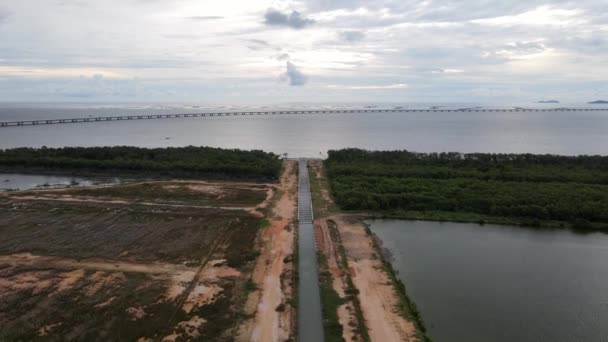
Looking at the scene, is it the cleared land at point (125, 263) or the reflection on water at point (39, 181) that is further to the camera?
the reflection on water at point (39, 181)

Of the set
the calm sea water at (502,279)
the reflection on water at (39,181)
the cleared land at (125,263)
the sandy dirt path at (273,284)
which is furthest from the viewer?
the reflection on water at (39,181)

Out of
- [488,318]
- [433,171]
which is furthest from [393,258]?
[433,171]

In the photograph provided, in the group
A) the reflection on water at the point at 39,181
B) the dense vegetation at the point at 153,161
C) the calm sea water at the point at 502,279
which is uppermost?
the dense vegetation at the point at 153,161

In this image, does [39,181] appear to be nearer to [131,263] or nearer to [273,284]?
[131,263]

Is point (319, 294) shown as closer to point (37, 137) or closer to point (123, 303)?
point (123, 303)

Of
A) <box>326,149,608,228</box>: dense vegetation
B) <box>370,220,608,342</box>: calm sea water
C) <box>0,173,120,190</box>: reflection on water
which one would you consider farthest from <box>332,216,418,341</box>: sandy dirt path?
<box>0,173,120,190</box>: reflection on water

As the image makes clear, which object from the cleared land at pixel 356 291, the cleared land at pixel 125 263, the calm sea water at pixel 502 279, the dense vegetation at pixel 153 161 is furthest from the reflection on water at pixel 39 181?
the calm sea water at pixel 502 279

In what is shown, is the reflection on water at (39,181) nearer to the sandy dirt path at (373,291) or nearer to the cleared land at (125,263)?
the cleared land at (125,263)

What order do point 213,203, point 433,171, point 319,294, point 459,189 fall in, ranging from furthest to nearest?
point 433,171 < point 459,189 < point 213,203 < point 319,294
